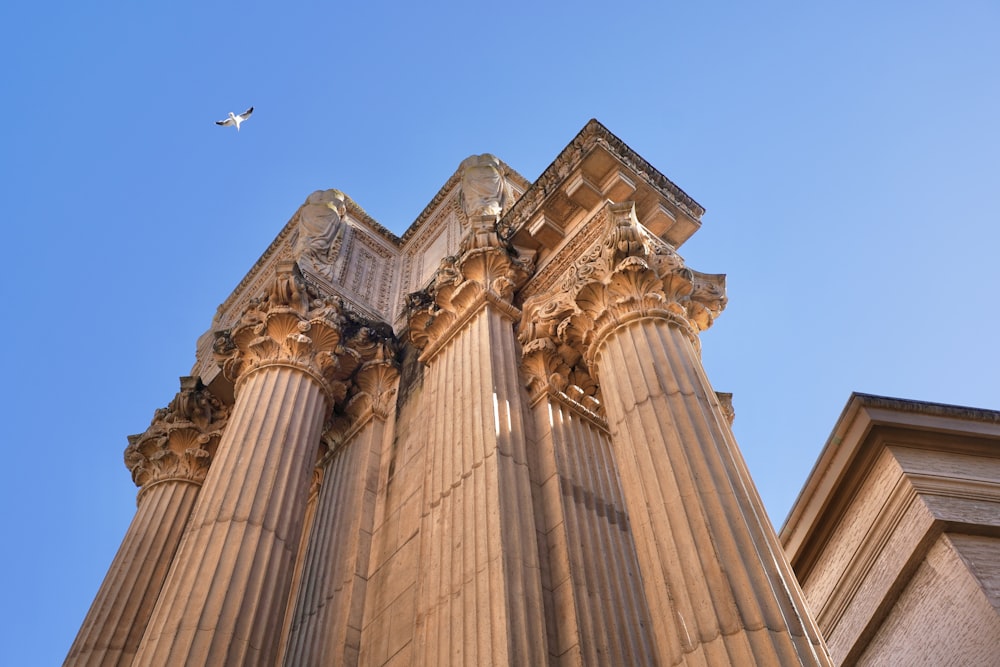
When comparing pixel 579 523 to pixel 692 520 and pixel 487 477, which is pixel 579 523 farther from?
pixel 692 520

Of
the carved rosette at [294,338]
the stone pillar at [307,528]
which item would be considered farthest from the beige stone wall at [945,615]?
the carved rosette at [294,338]

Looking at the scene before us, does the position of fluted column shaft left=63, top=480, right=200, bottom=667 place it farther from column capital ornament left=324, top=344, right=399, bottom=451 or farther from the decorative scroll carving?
the decorative scroll carving

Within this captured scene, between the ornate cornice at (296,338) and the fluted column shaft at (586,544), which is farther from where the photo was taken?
the ornate cornice at (296,338)

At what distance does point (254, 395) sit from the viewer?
12.9m

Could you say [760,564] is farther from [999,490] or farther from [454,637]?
[454,637]

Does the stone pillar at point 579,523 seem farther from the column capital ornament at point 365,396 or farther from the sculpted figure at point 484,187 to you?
the sculpted figure at point 484,187

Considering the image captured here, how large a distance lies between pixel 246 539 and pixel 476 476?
3047 millimetres

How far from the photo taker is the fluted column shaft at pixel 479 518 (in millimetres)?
7828

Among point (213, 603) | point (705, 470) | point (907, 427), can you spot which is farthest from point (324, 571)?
point (907, 427)

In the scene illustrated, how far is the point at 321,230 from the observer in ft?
60.9

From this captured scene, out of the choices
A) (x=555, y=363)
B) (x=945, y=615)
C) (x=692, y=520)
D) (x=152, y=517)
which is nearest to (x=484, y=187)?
(x=555, y=363)

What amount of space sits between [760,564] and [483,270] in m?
7.12

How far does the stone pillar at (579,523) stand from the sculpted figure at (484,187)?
4629 mm

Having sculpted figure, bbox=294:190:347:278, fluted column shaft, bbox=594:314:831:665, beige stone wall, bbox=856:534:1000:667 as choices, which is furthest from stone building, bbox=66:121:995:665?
beige stone wall, bbox=856:534:1000:667
